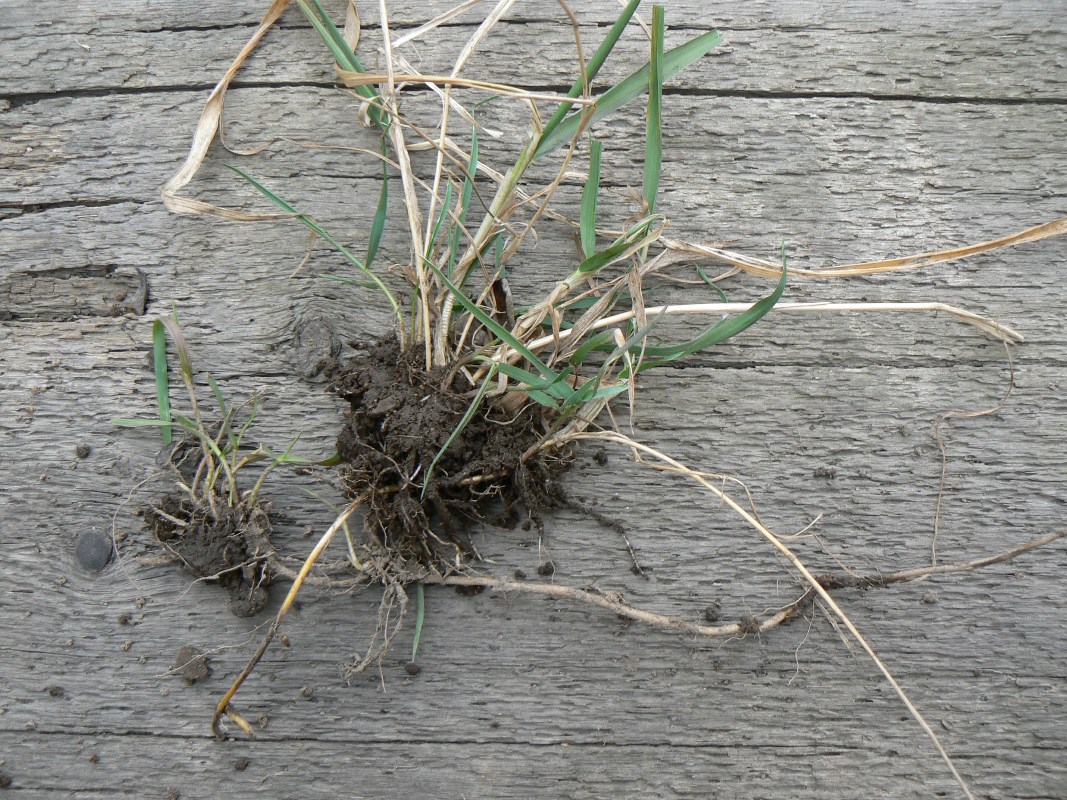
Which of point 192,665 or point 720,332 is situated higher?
point 720,332

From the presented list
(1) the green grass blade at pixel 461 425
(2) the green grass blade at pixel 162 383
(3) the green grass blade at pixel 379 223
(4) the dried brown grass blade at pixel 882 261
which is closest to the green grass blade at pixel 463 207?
(3) the green grass blade at pixel 379 223

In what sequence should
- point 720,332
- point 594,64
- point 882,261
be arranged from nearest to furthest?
1. point 594,64
2. point 720,332
3. point 882,261

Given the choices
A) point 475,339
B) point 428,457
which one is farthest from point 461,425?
point 475,339

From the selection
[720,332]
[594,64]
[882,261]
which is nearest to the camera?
[594,64]

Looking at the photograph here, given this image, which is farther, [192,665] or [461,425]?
[192,665]

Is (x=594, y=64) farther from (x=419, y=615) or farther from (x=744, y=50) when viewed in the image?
(x=419, y=615)

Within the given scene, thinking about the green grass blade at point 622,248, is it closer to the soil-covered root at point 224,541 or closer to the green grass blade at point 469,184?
the green grass blade at point 469,184

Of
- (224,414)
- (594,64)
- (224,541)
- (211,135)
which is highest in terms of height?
(594,64)
